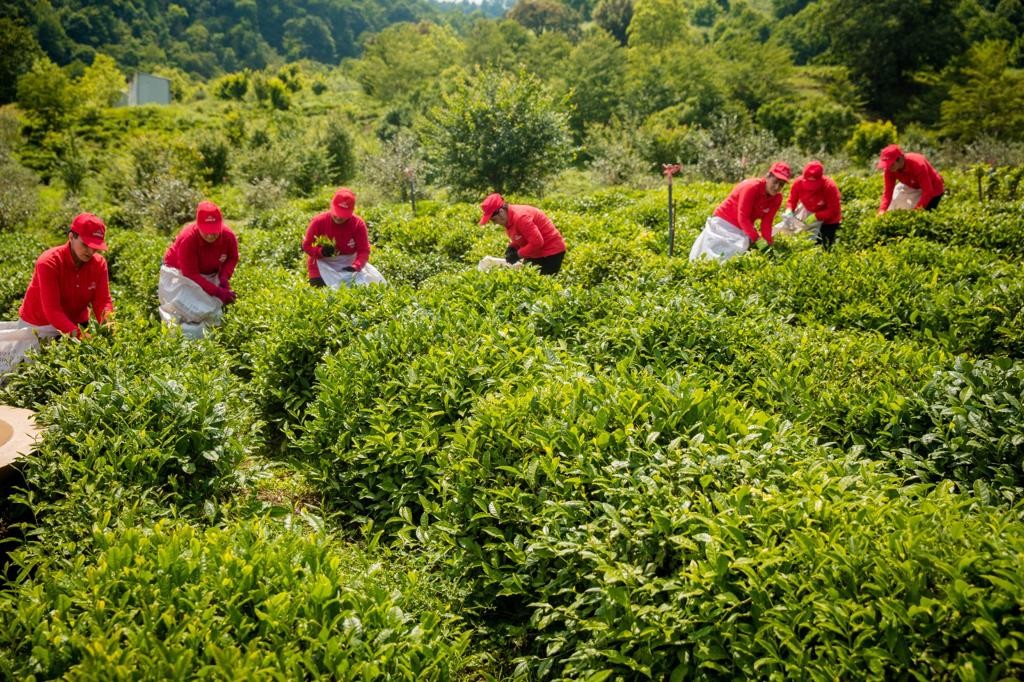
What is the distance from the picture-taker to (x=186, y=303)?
6762 millimetres

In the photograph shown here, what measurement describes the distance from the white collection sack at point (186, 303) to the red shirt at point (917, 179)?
343 inches

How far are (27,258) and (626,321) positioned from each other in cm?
1089

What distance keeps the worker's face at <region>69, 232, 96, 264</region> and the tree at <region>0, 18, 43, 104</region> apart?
5249 centimetres

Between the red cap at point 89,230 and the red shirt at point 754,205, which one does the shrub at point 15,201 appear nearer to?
the red cap at point 89,230

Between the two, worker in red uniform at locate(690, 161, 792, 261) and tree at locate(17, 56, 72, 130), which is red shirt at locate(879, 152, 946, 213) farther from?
tree at locate(17, 56, 72, 130)

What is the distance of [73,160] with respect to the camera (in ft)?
78.6

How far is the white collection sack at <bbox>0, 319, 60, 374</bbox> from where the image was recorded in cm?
552

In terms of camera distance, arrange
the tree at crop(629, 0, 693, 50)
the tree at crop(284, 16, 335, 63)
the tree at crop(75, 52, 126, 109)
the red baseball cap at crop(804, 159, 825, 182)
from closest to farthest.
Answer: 1. the red baseball cap at crop(804, 159, 825, 182)
2. the tree at crop(75, 52, 126, 109)
3. the tree at crop(629, 0, 693, 50)
4. the tree at crop(284, 16, 335, 63)

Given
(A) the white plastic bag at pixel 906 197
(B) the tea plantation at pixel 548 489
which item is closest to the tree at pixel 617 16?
(A) the white plastic bag at pixel 906 197

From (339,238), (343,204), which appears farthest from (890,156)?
(339,238)

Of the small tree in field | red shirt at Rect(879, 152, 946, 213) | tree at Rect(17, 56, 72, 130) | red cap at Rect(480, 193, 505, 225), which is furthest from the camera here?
tree at Rect(17, 56, 72, 130)

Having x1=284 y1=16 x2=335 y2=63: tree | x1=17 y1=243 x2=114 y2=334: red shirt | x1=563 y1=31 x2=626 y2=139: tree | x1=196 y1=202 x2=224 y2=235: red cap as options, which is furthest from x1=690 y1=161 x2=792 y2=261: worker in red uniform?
x1=284 y1=16 x2=335 y2=63: tree

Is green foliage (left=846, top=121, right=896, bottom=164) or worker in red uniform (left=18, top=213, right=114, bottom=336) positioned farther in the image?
green foliage (left=846, top=121, right=896, bottom=164)

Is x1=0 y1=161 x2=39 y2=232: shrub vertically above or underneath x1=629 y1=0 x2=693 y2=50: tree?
underneath
